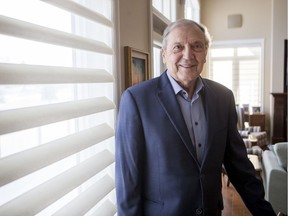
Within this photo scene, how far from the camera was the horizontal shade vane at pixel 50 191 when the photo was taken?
84cm

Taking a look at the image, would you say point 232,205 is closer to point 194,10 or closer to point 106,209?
point 106,209

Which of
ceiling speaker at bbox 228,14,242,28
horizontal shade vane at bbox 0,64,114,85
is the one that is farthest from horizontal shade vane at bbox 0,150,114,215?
ceiling speaker at bbox 228,14,242,28

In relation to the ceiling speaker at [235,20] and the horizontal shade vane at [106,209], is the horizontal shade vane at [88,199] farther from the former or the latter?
the ceiling speaker at [235,20]

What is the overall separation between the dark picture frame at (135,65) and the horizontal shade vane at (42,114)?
442mm

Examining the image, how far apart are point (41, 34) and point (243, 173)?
1013 mm

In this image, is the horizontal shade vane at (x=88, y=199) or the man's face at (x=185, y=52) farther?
the man's face at (x=185, y=52)

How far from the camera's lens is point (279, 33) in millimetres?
5781

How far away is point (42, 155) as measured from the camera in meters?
0.93

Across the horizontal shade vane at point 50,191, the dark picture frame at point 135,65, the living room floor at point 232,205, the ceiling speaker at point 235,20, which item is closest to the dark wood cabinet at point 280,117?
the ceiling speaker at point 235,20

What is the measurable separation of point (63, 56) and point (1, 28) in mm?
533

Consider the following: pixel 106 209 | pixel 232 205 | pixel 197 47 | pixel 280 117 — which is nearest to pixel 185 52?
pixel 197 47

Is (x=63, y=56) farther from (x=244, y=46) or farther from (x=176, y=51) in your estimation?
(x=244, y=46)

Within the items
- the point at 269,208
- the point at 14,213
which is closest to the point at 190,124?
the point at 269,208

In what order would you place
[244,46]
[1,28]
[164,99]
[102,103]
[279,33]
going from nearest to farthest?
1. [1,28]
2. [164,99]
3. [102,103]
4. [279,33]
5. [244,46]
